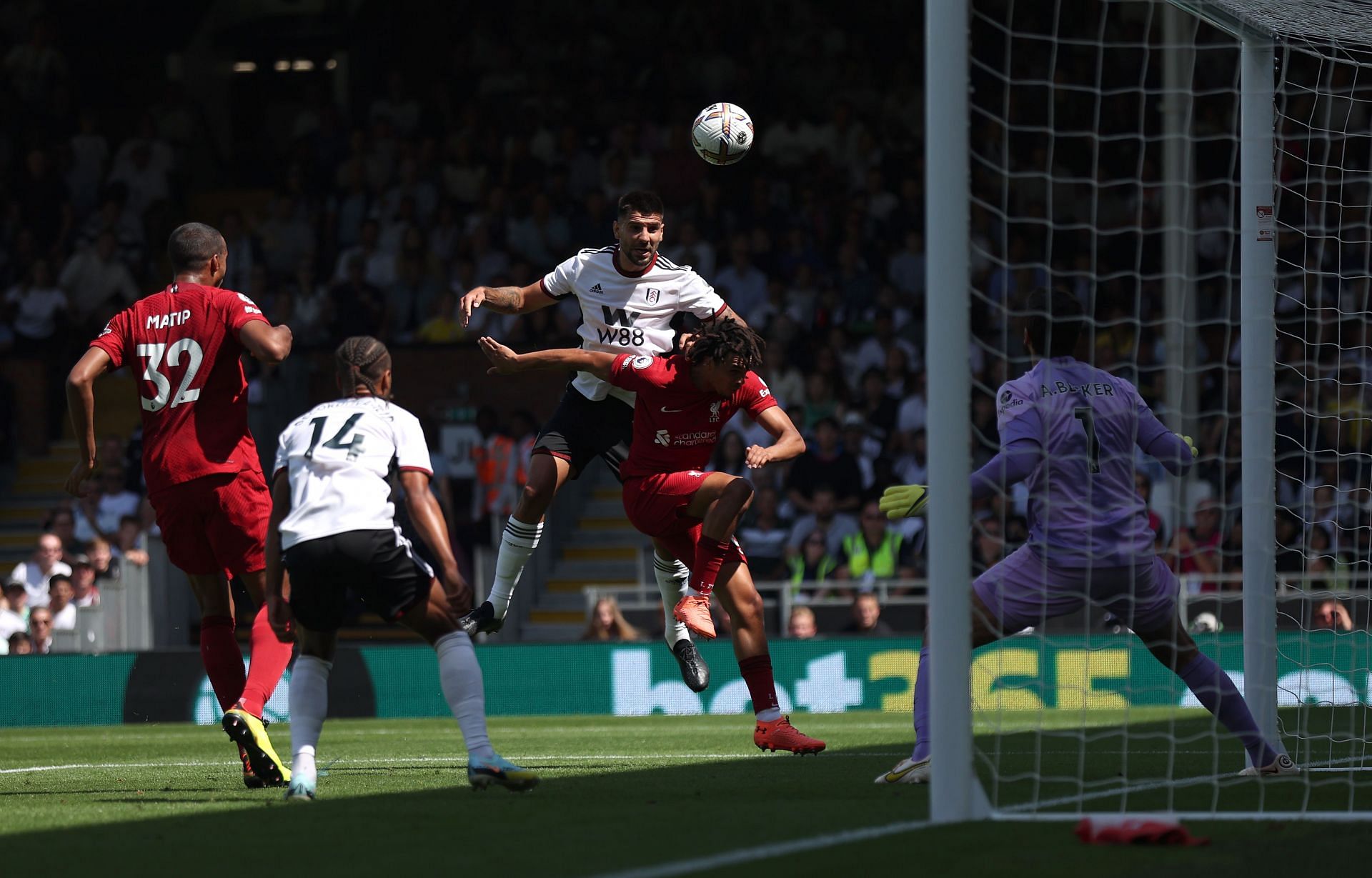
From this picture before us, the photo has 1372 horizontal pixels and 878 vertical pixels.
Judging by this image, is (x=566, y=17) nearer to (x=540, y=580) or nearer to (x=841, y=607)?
(x=540, y=580)

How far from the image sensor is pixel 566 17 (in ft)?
73.6

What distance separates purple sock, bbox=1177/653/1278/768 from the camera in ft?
22.2

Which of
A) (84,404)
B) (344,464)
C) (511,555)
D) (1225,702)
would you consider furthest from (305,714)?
(1225,702)

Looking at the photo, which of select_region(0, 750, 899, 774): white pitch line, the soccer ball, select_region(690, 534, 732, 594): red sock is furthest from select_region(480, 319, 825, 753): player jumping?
the soccer ball

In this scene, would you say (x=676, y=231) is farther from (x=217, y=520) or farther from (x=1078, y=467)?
(x=1078, y=467)

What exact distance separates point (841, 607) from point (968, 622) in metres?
8.96

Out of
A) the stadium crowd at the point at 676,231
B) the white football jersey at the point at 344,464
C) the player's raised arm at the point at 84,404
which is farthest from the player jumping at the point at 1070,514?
the stadium crowd at the point at 676,231

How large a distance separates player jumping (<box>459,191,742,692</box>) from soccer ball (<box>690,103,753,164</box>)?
0.48 meters

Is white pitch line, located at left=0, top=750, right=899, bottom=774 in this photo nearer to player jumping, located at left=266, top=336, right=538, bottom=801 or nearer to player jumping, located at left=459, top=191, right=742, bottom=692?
player jumping, located at left=459, top=191, right=742, bottom=692

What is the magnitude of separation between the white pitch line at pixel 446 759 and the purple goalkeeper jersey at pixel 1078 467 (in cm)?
218

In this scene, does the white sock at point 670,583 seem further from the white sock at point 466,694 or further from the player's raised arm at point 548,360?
the white sock at point 466,694

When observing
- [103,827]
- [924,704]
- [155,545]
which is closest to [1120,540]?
[924,704]

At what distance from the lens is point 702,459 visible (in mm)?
8406

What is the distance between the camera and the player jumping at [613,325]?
8875 millimetres
